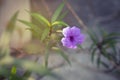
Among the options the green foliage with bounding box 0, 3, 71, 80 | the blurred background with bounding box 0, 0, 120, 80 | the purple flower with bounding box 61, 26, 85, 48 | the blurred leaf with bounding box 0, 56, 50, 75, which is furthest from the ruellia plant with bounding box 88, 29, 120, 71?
the blurred leaf with bounding box 0, 56, 50, 75

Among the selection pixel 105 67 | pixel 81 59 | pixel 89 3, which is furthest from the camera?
pixel 89 3

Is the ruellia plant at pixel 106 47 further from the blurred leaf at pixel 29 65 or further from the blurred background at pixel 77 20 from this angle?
the blurred leaf at pixel 29 65

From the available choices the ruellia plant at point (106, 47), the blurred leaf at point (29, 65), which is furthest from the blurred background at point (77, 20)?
the blurred leaf at point (29, 65)

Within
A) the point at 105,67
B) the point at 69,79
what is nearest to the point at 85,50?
the point at 105,67

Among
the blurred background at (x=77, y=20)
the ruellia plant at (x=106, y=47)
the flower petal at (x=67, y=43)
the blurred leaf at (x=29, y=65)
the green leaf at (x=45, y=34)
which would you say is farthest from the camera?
the blurred background at (x=77, y=20)

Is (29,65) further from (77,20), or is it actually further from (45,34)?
(77,20)

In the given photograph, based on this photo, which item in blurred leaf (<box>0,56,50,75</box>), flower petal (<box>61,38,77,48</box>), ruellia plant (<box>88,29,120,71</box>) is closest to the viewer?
blurred leaf (<box>0,56,50,75</box>)

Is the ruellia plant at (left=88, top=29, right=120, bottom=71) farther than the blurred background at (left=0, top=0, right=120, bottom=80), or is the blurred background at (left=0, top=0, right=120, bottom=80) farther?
the blurred background at (left=0, top=0, right=120, bottom=80)

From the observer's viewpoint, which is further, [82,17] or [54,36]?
[82,17]

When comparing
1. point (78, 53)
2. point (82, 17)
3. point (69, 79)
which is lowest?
point (69, 79)

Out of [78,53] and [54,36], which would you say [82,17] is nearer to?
[78,53]

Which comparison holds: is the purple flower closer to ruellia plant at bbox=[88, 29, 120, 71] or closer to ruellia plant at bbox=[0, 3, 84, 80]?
ruellia plant at bbox=[0, 3, 84, 80]
